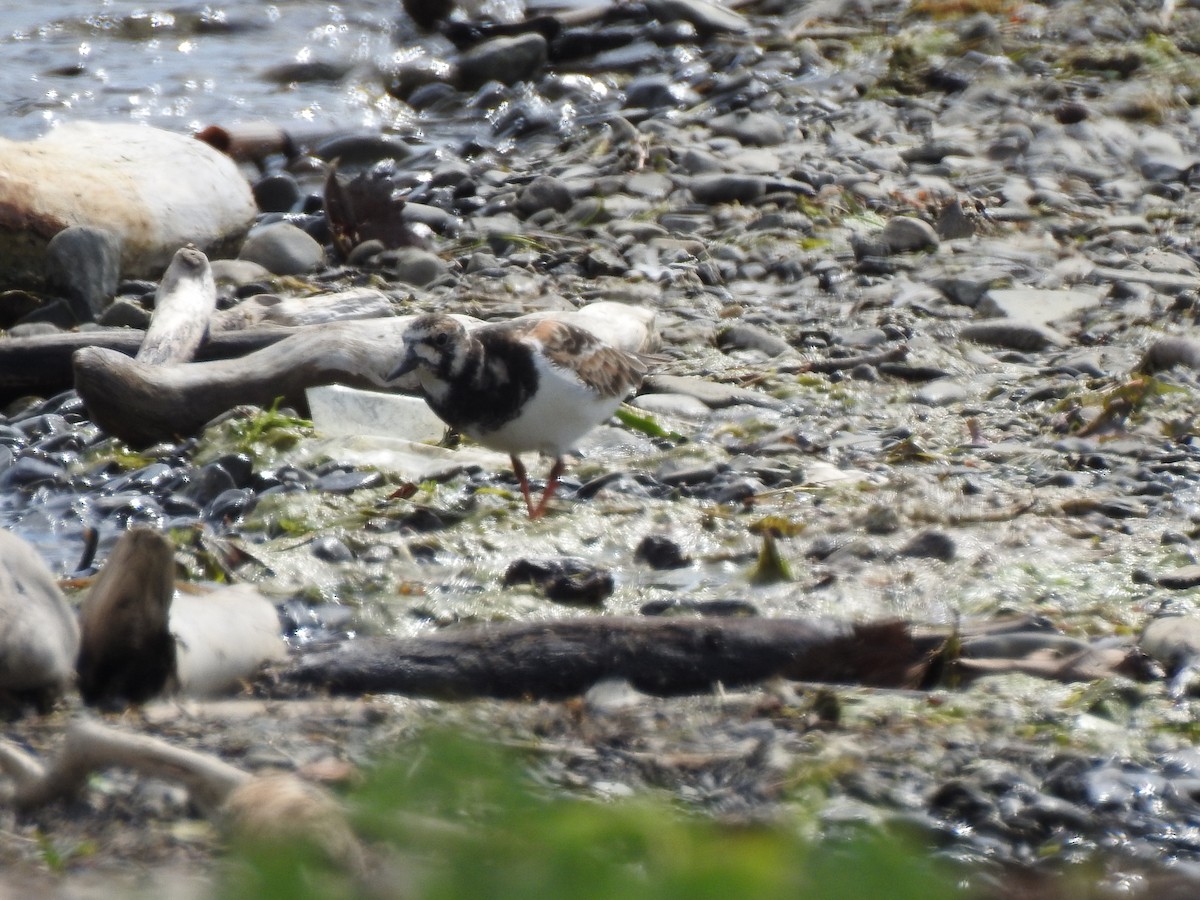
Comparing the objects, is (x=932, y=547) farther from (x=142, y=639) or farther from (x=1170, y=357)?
(x=142, y=639)

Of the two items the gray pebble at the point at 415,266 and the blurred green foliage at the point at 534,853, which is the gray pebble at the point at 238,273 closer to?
the gray pebble at the point at 415,266

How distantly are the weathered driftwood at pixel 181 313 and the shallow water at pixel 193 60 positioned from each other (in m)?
5.23

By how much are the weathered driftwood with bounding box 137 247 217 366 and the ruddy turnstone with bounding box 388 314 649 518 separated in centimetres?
134

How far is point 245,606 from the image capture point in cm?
355

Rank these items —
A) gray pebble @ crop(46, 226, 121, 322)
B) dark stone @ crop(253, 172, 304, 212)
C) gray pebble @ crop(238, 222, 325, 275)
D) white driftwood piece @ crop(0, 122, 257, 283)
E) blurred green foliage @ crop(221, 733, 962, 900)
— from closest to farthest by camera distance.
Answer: blurred green foliage @ crop(221, 733, 962, 900)
gray pebble @ crop(46, 226, 121, 322)
white driftwood piece @ crop(0, 122, 257, 283)
gray pebble @ crop(238, 222, 325, 275)
dark stone @ crop(253, 172, 304, 212)

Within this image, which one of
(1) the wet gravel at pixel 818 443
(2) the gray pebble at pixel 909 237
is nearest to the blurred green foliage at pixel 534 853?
(1) the wet gravel at pixel 818 443

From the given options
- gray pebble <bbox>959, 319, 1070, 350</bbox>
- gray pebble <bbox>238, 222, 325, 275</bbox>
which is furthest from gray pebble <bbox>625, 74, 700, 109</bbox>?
gray pebble <bbox>959, 319, 1070, 350</bbox>

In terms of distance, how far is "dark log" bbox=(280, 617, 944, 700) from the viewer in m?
3.32

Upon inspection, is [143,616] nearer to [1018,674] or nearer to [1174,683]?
[1018,674]

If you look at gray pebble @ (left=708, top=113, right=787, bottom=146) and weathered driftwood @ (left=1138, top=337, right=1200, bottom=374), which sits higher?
weathered driftwood @ (left=1138, top=337, right=1200, bottom=374)

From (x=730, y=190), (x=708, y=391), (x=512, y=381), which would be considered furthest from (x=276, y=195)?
(x=512, y=381)

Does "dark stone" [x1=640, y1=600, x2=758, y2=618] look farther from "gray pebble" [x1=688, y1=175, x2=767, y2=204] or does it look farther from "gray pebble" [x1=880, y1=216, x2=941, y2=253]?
"gray pebble" [x1=688, y1=175, x2=767, y2=204]

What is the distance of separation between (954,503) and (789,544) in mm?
623

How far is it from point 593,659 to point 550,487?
1.79 metres
